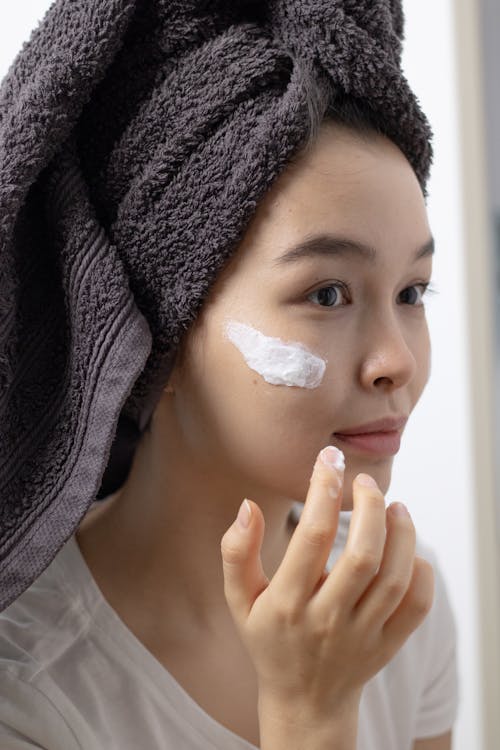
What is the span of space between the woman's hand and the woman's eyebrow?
0.15 metres

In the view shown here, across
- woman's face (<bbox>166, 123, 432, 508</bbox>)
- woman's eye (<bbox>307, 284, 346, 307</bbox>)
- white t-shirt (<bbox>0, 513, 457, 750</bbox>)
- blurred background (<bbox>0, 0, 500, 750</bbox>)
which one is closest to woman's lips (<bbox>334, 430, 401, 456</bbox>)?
woman's face (<bbox>166, 123, 432, 508</bbox>)

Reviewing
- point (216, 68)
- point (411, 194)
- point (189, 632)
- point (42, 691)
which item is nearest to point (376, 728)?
point (189, 632)

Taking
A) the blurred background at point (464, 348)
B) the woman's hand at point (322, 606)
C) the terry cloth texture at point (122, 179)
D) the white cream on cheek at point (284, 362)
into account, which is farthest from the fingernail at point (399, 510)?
the blurred background at point (464, 348)

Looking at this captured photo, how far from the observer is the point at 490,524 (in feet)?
3.84

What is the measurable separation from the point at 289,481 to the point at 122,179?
0.28 metres

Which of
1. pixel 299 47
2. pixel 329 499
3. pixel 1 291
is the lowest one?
pixel 329 499

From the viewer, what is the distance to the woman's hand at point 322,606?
56cm

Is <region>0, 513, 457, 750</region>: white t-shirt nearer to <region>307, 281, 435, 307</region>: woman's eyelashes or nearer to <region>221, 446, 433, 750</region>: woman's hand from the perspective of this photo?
<region>221, 446, 433, 750</region>: woman's hand

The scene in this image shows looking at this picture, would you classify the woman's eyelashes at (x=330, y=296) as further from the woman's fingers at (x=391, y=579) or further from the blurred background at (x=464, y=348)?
the blurred background at (x=464, y=348)

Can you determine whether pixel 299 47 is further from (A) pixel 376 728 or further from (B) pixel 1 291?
(A) pixel 376 728

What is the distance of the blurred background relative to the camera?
3.55 feet

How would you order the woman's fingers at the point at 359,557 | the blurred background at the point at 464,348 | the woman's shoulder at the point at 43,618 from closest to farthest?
the woman's fingers at the point at 359,557
the woman's shoulder at the point at 43,618
the blurred background at the point at 464,348

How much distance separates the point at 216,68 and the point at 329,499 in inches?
13.4

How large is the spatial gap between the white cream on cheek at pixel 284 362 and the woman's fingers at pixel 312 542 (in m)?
0.08
